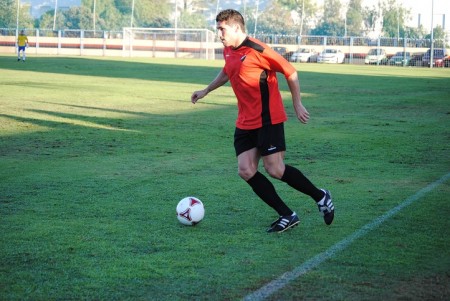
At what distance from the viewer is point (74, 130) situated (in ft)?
50.9

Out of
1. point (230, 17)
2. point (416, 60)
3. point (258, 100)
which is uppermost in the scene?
point (416, 60)

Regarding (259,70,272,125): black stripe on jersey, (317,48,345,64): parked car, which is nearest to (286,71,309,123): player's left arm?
(259,70,272,125): black stripe on jersey

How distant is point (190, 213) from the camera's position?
23.5ft

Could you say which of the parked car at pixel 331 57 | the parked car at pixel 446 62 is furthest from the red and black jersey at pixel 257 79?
the parked car at pixel 331 57

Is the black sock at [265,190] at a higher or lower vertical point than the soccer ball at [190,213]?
higher

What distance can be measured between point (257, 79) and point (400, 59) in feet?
201

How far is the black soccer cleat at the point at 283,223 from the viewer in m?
7.02

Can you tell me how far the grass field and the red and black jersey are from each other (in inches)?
42.4

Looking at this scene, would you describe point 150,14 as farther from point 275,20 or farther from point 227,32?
point 227,32

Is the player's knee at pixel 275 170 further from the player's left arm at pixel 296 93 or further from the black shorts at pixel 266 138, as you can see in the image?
the player's left arm at pixel 296 93

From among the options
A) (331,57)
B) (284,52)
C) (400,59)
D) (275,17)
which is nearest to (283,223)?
(400,59)

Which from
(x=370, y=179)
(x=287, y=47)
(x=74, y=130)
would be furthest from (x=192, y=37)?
(x=370, y=179)

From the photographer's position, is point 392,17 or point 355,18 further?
point 355,18

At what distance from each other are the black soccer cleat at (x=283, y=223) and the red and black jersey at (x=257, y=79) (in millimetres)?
897
